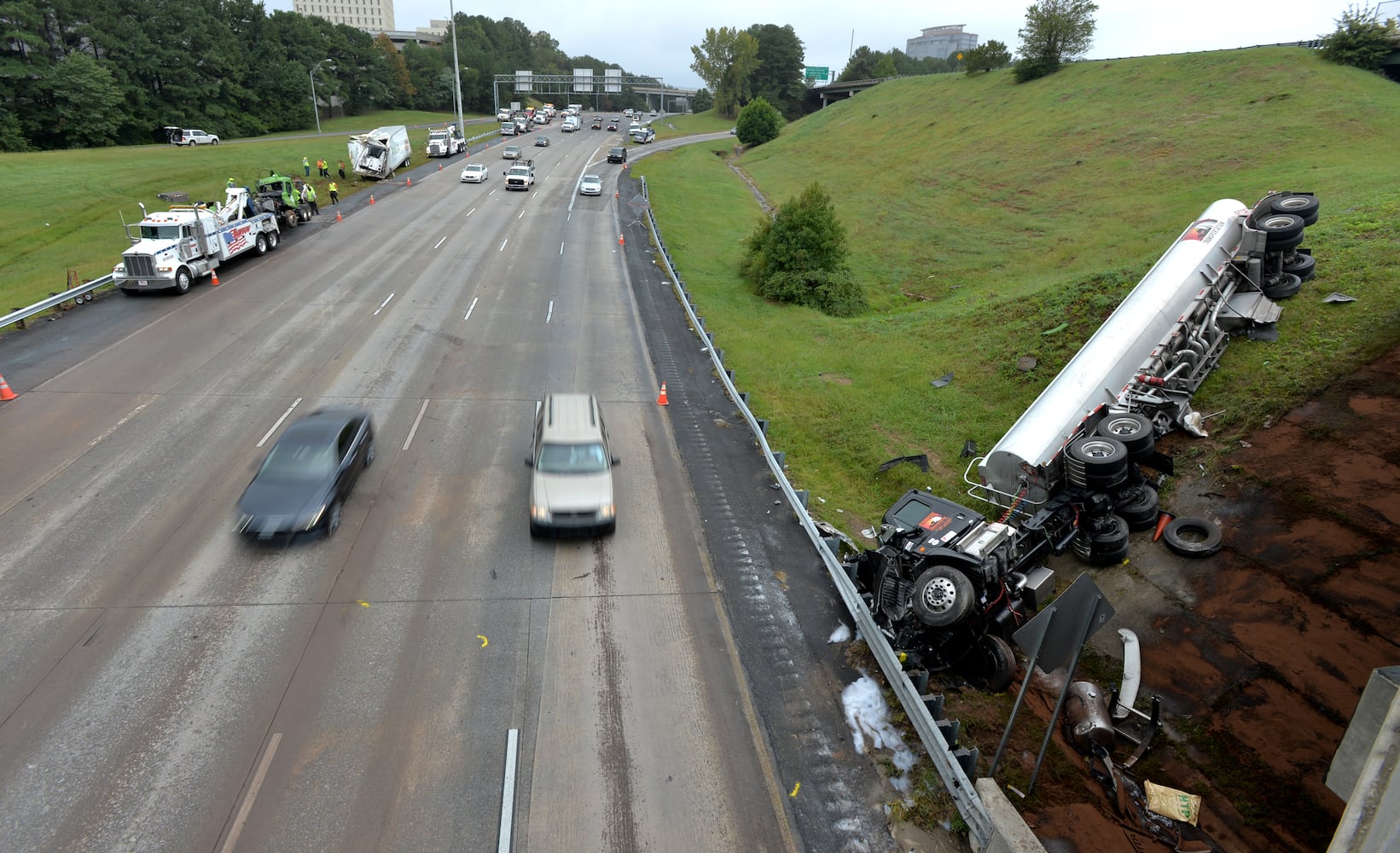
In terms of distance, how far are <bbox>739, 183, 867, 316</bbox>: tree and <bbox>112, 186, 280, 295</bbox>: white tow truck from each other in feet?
66.6

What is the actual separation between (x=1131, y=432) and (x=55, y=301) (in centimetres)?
2849

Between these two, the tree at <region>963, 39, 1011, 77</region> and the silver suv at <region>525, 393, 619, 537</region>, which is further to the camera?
the tree at <region>963, 39, 1011, 77</region>

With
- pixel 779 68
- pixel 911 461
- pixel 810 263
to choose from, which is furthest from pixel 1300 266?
pixel 779 68

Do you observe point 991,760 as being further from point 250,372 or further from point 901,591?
point 250,372

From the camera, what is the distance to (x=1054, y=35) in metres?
61.7

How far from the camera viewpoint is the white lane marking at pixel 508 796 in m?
7.38

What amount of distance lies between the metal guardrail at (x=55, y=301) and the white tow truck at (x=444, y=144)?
3447 cm

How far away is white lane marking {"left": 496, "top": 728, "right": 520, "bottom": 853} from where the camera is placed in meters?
7.38

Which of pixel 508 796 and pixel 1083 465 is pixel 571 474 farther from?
pixel 1083 465

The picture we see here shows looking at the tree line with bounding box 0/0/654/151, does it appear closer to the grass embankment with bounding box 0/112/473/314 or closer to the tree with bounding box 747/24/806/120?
the grass embankment with bounding box 0/112/473/314

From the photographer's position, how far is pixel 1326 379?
13875mm

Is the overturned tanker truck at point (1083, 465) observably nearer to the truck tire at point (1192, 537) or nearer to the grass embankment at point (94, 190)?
the truck tire at point (1192, 537)

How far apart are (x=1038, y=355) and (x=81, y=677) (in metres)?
20.4

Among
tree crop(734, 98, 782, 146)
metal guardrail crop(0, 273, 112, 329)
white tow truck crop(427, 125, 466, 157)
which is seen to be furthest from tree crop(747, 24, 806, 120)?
metal guardrail crop(0, 273, 112, 329)
